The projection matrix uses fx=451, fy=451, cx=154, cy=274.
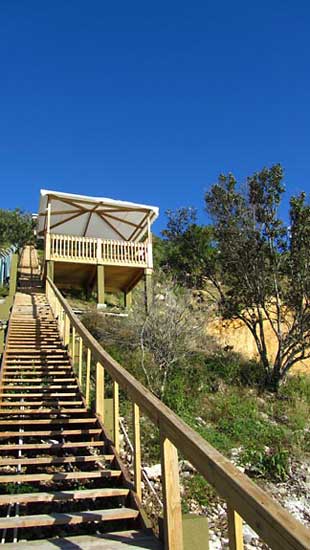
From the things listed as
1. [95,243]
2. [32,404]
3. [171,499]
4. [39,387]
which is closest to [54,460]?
[32,404]

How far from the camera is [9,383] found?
23.0 ft

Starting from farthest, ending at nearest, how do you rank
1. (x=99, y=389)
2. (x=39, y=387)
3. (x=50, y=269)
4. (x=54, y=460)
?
1. (x=50, y=269)
2. (x=39, y=387)
3. (x=99, y=389)
4. (x=54, y=460)

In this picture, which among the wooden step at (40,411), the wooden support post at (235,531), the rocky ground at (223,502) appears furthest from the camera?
the wooden step at (40,411)

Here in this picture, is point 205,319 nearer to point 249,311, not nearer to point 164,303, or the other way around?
point 164,303

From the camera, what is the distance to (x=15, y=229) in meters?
30.1

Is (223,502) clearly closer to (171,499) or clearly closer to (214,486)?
(171,499)

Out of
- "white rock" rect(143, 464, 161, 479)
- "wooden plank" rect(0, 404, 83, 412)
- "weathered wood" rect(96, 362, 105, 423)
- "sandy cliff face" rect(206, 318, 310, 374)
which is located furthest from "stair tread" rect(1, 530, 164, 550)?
"sandy cliff face" rect(206, 318, 310, 374)

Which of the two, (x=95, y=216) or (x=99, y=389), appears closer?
(x=99, y=389)

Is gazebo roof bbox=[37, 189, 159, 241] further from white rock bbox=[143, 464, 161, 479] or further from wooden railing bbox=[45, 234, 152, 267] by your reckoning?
white rock bbox=[143, 464, 161, 479]

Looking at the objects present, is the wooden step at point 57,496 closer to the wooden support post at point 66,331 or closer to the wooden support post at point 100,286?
the wooden support post at point 66,331

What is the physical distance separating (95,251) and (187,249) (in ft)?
11.8

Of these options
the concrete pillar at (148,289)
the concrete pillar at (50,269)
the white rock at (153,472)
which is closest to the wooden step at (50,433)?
the white rock at (153,472)

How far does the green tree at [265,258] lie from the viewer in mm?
11422

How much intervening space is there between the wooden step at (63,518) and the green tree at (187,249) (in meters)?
10.3
